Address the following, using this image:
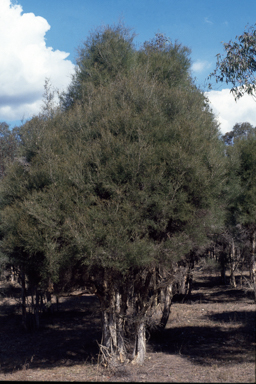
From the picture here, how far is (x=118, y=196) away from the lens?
869 cm

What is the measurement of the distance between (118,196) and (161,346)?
310 inches

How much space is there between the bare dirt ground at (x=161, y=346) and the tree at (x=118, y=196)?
3.92 feet

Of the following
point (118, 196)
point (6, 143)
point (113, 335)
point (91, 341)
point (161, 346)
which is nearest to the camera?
point (118, 196)

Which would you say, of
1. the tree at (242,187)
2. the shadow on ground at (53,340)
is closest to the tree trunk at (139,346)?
the shadow on ground at (53,340)

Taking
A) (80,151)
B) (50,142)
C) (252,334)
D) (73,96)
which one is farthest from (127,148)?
(252,334)

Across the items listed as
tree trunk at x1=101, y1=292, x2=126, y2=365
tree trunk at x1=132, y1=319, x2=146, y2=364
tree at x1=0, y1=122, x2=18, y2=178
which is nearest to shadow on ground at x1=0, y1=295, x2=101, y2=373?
tree trunk at x1=101, y1=292, x2=126, y2=365

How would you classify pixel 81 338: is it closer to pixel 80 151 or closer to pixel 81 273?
pixel 81 273

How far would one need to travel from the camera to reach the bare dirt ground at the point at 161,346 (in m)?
9.24

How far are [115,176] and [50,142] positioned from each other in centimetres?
294

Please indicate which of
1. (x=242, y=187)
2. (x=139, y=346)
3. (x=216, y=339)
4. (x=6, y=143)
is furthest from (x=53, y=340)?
(x=6, y=143)

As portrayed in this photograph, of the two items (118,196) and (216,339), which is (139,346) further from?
(118,196)

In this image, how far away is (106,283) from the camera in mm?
10289

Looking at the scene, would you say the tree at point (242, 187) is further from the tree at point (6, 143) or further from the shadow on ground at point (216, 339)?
the tree at point (6, 143)

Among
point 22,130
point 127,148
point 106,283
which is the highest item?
point 22,130
